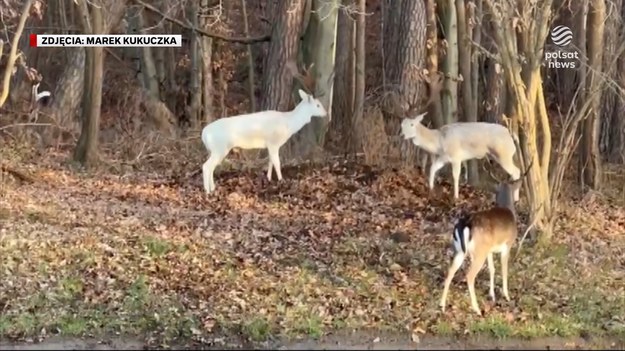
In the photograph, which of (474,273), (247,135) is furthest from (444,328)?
(247,135)

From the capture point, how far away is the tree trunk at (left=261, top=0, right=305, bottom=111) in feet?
65.1

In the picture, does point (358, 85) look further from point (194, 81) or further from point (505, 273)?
point (505, 273)

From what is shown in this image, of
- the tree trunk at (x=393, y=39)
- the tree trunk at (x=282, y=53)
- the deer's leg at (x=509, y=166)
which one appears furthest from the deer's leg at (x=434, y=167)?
the tree trunk at (x=282, y=53)

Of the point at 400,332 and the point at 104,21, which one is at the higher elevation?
the point at 104,21

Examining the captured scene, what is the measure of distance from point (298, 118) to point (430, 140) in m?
2.22

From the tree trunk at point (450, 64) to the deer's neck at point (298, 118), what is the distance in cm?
275

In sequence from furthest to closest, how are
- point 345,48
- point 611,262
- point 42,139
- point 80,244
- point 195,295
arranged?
point 345,48
point 42,139
point 611,262
point 80,244
point 195,295

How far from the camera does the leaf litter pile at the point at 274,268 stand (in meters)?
9.77

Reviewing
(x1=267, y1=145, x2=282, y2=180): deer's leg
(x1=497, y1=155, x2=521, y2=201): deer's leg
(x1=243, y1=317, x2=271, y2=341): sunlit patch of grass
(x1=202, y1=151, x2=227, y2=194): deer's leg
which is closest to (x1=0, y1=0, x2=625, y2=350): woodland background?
(x1=243, y1=317, x2=271, y2=341): sunlit patch of grass

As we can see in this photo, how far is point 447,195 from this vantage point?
1563 cm

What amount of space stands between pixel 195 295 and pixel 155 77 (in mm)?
19581

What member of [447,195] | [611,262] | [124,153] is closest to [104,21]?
[124,153]

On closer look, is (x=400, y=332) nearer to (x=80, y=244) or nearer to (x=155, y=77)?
(x=80, y=244)

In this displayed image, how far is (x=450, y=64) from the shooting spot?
719 inches
